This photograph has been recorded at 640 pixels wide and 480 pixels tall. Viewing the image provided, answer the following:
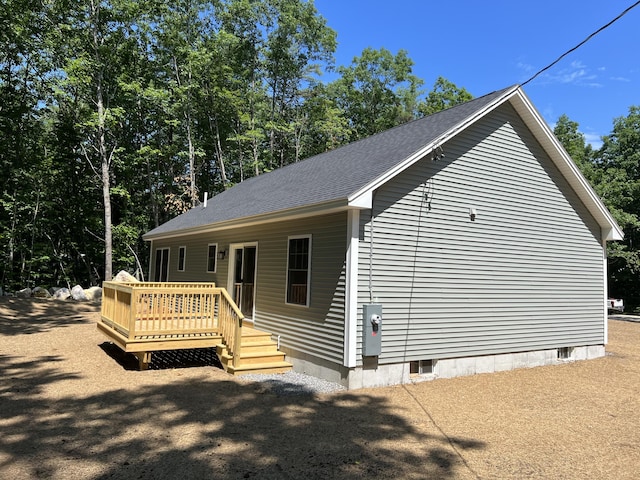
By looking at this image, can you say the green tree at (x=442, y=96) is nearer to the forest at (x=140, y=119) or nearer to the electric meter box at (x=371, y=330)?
the forest at (x=140, y=119)

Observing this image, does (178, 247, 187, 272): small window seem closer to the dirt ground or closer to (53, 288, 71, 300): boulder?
the dirt ground

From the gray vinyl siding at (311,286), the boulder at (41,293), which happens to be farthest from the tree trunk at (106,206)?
the gray vinyl siding at (311,286)

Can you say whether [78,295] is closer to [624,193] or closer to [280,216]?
[280,216]

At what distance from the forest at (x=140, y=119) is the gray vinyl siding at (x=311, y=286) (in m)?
13.0

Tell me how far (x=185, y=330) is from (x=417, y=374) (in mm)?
4453

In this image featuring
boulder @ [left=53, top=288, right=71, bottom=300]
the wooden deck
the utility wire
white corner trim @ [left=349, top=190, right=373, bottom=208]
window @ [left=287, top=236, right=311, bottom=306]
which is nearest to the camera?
the utility wire

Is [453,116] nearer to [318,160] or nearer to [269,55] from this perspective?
[318,160]

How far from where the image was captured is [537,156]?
10055mm

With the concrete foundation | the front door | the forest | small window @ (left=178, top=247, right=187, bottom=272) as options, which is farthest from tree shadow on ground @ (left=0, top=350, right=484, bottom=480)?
the forest

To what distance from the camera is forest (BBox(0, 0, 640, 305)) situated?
837 inches

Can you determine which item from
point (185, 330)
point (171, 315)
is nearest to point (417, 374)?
point (185, 330)

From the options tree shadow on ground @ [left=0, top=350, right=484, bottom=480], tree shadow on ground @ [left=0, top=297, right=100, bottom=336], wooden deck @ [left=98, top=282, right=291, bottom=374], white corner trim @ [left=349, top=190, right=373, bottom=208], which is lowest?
tree shadow on ground @ [left=0, top=297, right=100, bottom=336]

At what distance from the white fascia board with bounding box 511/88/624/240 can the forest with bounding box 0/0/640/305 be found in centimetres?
1613

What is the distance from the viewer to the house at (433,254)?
24.5 feet
